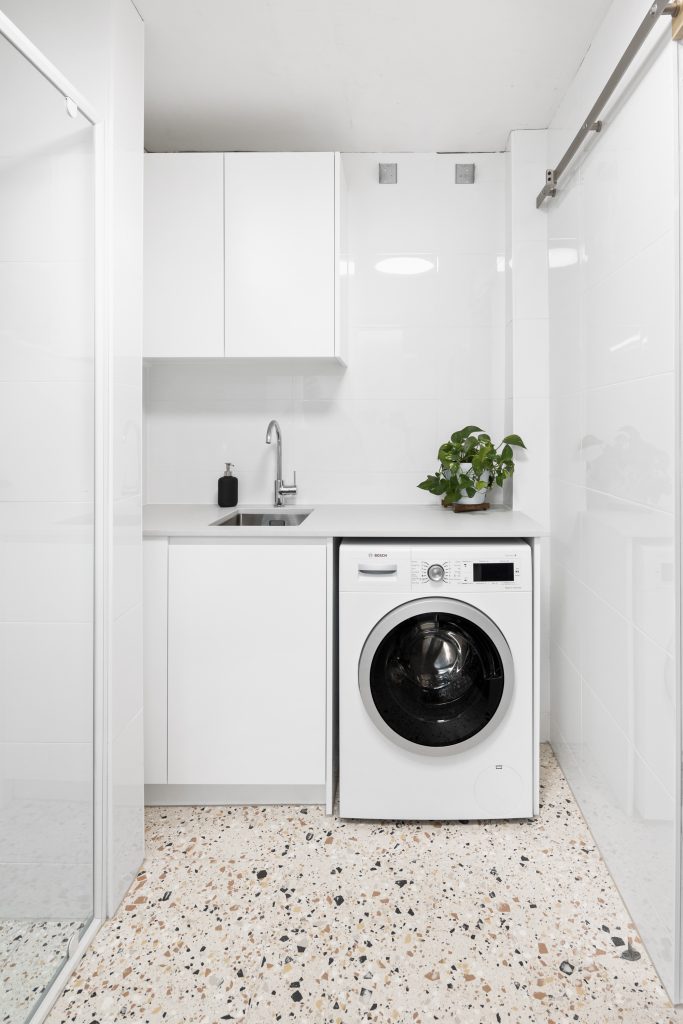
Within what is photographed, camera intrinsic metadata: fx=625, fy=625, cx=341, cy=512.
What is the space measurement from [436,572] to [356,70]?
1635 millimetres

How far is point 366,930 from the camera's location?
60.3 inches

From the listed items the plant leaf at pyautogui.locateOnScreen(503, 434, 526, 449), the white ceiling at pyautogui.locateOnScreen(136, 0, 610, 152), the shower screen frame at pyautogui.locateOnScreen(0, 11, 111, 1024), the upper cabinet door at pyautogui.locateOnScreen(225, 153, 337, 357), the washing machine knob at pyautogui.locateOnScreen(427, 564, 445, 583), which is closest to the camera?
the shower screen frame at pyautogui.locateOnScreen(0, 11, 111, 1024)

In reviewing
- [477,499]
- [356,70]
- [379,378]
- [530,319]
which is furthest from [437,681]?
[356,70]

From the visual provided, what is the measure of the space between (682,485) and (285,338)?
148 centimetres

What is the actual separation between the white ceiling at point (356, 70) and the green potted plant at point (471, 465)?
45.3 inches

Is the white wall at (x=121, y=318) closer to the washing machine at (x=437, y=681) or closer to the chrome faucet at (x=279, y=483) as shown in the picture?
the washing machine at (x=437, y=681)

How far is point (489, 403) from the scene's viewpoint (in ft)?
8.59

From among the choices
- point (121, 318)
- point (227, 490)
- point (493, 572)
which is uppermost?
point (121, 318)

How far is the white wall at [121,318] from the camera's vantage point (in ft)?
4.89

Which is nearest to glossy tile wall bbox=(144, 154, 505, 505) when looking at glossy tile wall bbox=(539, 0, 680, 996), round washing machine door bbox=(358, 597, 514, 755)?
glossy tile wall bbox=(539, 0, 680, 996)

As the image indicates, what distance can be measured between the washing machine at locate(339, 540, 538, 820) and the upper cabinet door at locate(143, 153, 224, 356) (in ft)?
3.34

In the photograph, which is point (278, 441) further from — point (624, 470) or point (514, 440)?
point (624, 470)

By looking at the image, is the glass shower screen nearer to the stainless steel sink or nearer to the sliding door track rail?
the stainless steel sink

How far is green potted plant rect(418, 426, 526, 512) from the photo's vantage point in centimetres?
233
